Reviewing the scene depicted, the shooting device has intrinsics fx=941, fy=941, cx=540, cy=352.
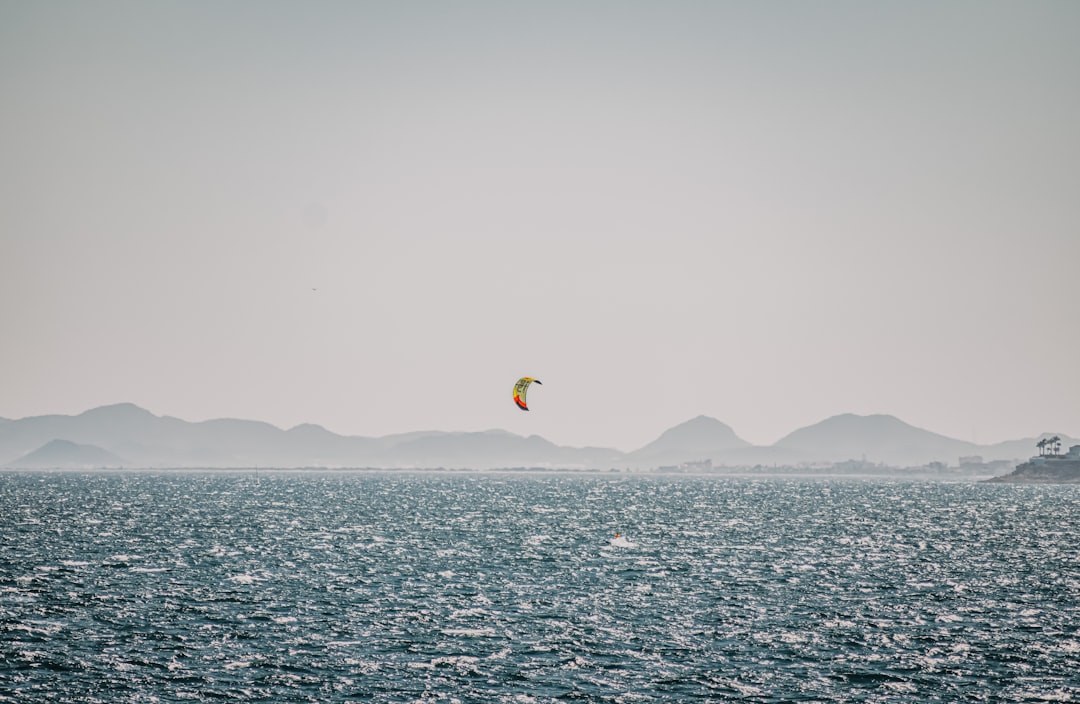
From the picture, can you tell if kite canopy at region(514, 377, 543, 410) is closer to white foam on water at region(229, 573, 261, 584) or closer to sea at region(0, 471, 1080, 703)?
sea at region(0, 471, 1080, 703)

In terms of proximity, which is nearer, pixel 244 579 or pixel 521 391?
pixel 244 579

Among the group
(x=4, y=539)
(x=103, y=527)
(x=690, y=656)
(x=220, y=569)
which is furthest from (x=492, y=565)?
(x=103, y=527)

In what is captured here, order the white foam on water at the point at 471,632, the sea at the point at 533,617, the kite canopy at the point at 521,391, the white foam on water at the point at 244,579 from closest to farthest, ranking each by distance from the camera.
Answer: the sea at the point at 533,617, the white foam on water at the point at 471,632, the white foam on water at the point at 244,579, the kite canopy at the point at 521,391

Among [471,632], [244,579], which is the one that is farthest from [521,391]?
[471,632]

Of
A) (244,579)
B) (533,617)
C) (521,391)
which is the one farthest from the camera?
(521,391)

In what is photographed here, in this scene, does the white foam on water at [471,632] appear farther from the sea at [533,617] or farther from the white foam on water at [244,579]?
the white foam on water at [244,579]

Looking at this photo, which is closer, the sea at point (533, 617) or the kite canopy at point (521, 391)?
the sea at point (533, 617)

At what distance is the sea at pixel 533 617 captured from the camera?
131 ft

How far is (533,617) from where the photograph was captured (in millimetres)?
55438

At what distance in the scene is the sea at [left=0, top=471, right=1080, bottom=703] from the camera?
39812mm

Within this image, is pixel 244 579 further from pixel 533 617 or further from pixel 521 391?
pixel 521 391

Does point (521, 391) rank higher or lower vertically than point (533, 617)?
higher

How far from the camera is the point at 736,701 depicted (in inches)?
1481

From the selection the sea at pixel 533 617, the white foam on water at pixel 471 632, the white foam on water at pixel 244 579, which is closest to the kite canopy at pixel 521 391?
the sea at pixel 533 617
